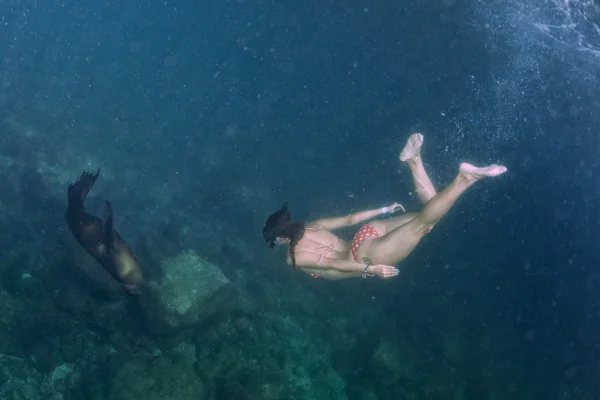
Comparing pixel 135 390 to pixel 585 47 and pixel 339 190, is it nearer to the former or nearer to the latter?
pixel 339 190

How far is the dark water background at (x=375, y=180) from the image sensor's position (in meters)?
12.0

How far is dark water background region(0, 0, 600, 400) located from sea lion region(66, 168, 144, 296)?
2.45m

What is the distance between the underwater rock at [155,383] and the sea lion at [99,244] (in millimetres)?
1986

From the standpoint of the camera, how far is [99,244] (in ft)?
27.5

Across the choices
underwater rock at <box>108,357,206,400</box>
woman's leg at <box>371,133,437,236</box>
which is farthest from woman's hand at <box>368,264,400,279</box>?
underwater rock at <box>108,357,206,400</box>

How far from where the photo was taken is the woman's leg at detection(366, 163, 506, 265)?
18.0 ft

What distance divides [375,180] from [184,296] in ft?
27.0

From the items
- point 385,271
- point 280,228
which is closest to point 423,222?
point 385,271

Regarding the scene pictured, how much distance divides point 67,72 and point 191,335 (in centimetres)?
1928

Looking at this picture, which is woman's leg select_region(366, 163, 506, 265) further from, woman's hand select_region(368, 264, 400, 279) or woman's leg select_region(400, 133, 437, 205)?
woman's leg select_region(400, 133, 437, 205)

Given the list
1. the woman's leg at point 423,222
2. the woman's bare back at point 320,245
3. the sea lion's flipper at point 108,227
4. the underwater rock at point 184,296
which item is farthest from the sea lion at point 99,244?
the woman's leg at point 423,222

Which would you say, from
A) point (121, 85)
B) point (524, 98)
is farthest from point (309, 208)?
point (121, 85)

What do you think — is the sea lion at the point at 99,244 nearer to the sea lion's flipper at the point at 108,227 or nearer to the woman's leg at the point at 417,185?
the sea lion's flipper at the point at 108,227

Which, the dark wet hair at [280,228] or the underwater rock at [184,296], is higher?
the dark wet hair at [280,228]
